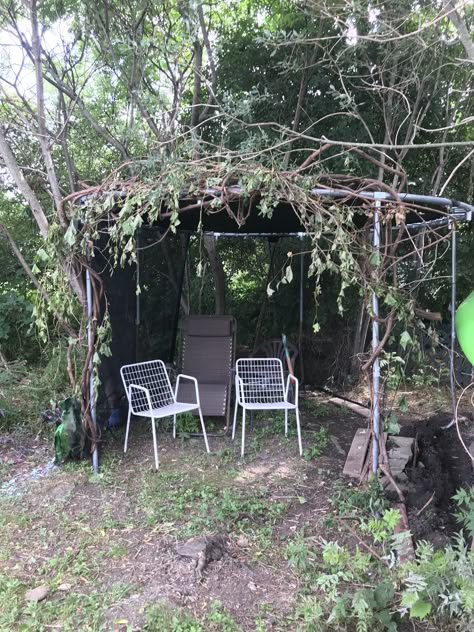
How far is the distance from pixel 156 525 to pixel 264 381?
2176 millimetres

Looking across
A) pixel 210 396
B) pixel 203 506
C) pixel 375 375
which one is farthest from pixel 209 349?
pixel 375 375

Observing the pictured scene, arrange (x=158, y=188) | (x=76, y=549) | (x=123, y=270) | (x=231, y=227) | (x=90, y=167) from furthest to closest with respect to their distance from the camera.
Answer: (x=90, y=167)
(x=231, y=227)
(x=123, y=270)
(x=158, y=188)
(x=76, y=549)

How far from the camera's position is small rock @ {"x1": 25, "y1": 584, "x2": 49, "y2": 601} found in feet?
7.47

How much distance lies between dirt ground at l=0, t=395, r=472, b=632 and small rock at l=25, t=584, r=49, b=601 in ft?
0.08

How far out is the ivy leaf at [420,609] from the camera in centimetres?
193

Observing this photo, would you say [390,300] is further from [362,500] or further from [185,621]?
[185,621]

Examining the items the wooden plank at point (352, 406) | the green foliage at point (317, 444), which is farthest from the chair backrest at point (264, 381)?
the wooden plank at point (352, 406)

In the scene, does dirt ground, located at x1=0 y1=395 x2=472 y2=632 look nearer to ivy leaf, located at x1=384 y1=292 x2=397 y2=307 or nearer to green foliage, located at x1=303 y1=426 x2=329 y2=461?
green foliage, located at x1=303 y1=426 x2=329 y2=461

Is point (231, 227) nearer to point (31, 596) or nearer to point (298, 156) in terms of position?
point (298, 156)

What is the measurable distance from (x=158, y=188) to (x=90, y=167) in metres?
3.78

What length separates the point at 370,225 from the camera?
10.1ft

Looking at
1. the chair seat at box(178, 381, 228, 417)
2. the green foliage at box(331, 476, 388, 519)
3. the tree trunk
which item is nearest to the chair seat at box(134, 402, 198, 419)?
the chair seat at box(178, 381, 228, 417)

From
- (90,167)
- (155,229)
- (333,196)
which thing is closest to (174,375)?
(155,229)

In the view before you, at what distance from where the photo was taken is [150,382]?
14.7ft
